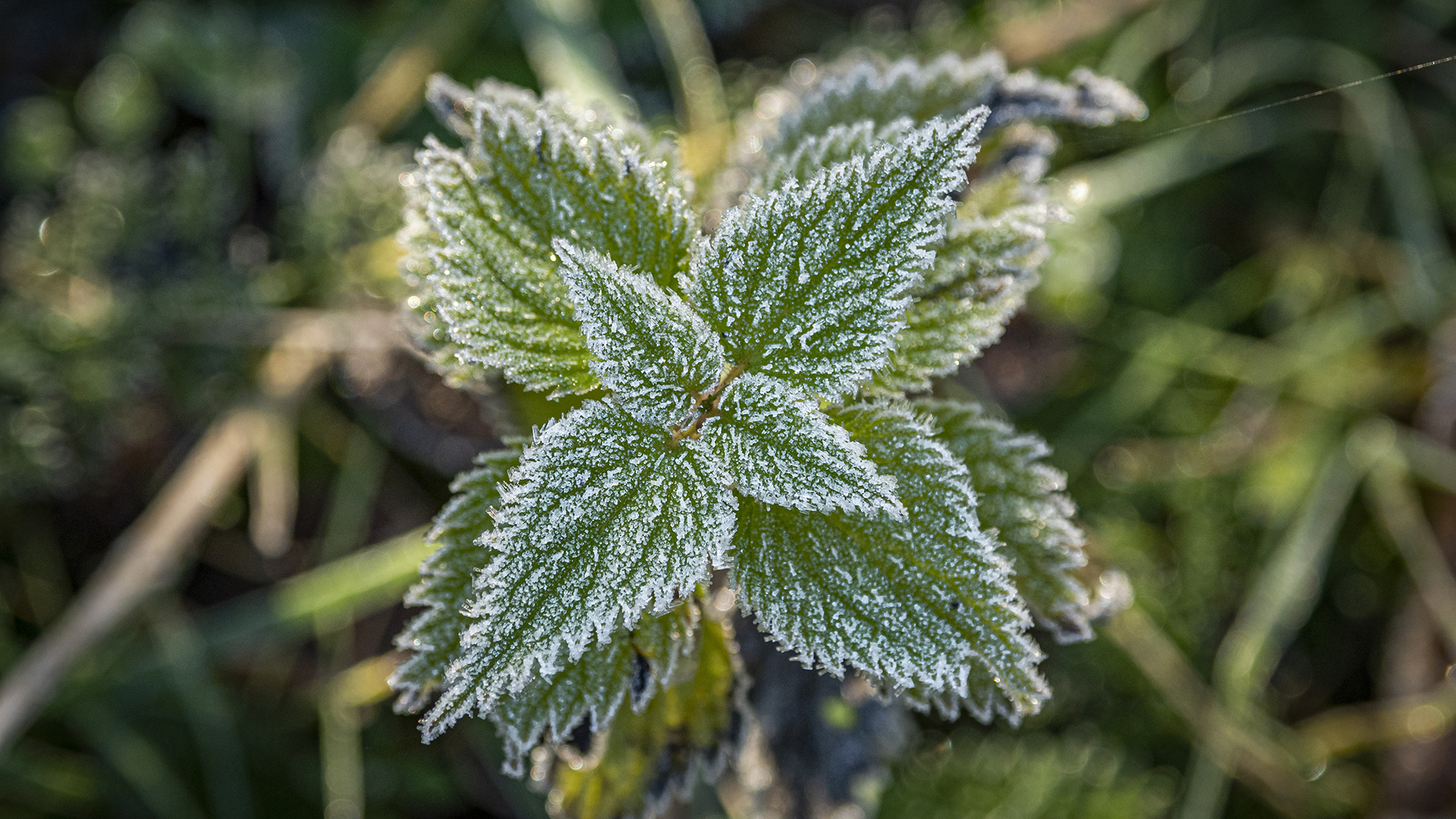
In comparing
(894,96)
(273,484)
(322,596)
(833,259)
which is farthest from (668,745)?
(273,484)

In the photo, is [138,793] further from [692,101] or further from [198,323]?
[692,101]

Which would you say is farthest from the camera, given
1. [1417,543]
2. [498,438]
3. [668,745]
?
[1417,543]

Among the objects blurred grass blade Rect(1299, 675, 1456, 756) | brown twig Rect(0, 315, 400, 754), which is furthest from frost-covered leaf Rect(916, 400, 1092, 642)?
blurred grass blade Rect(1299, 675, 1456, 756)

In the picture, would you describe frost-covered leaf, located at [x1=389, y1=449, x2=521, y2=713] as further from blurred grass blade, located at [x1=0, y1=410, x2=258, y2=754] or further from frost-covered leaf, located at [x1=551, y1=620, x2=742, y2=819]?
blurred grass blade, located at [x1=0, y1=410, x2=258, y2=754]

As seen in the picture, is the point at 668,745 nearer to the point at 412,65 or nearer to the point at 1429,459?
the point at 412,65

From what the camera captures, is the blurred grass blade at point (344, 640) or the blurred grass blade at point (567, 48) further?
the blurred grass blade at point (344, 640)

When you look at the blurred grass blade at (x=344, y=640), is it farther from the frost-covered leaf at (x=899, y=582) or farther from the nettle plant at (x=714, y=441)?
the frost-covered leaf at (x=899, y=582)

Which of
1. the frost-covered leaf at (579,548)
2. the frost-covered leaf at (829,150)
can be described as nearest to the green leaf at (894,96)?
the frost-covered leaf at (829,150)
